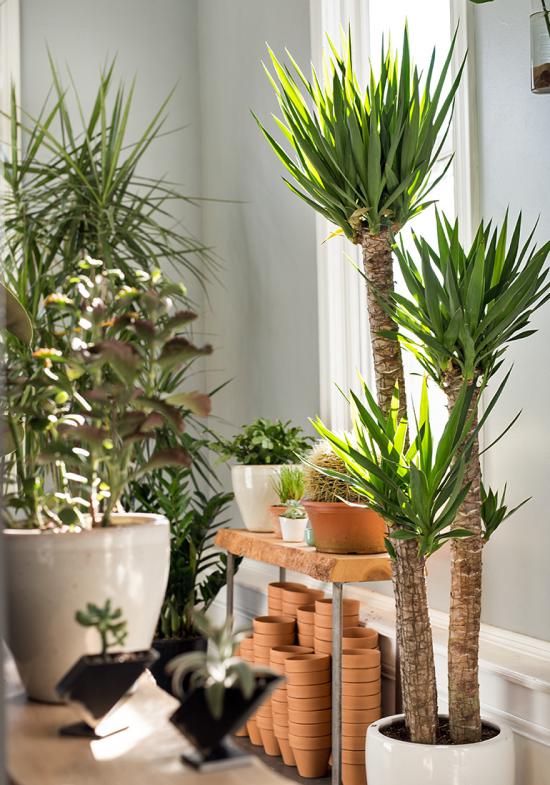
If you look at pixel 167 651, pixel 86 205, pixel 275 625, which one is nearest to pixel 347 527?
pixel 275 625

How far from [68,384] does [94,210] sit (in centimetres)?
251

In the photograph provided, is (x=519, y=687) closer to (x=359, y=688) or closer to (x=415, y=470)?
(x=359, y=688)

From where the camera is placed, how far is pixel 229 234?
3.18 meters

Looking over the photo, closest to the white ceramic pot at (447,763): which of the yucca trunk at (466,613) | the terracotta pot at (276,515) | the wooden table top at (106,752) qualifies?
the yucca trunk at (466,613)

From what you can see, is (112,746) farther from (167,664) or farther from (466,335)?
(466,335)

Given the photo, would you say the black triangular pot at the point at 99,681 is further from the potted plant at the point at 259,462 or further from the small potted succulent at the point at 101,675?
the potted plant at the point at 259,462

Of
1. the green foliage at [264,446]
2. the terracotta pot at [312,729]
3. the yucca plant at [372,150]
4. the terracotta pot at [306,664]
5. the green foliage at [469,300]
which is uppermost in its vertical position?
the yucca plant at [372,150]

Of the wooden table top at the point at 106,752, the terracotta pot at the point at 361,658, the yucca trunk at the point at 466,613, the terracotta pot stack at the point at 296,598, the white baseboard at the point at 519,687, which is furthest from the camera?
the terracotta pot stack at the point at 296,598

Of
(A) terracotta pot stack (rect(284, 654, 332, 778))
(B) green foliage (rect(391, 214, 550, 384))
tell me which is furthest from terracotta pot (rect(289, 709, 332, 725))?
(B) green foliage (rect(391, 214, 550, 384))

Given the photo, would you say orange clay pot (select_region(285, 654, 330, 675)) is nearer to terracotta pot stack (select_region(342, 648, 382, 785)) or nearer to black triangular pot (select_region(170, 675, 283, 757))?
terracotta pot stack (select_region(342, 648, 382, 785))

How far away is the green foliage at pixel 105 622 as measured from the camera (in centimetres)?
36

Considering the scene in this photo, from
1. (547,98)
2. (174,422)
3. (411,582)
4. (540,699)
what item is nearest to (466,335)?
(411,582)

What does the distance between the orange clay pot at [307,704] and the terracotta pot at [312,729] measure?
3cm

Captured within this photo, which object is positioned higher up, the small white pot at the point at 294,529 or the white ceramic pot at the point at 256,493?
the white ceramic pot at the point at 256,493
